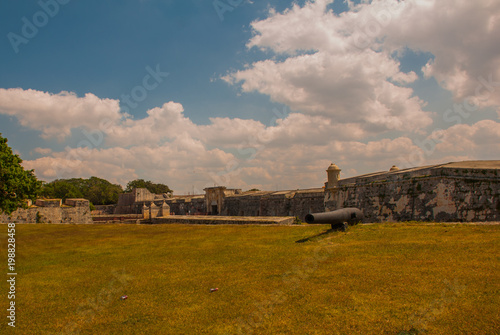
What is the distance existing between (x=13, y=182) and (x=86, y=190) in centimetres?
6244

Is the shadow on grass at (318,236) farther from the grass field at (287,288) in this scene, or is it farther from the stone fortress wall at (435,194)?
the stone fortress wall at (435,194)

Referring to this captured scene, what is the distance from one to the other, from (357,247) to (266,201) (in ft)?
74.6

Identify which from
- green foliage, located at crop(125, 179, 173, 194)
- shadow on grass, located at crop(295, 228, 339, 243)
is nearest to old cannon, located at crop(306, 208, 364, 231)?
shadow on grass, located at crop(295, 228, 339, 243)

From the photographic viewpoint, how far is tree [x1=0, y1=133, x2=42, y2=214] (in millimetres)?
17500

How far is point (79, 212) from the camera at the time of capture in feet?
107

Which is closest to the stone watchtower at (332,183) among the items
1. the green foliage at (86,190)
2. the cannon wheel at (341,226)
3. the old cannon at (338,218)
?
the old cannon at (338,218)

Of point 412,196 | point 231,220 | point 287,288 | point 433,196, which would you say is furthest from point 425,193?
point 231,220

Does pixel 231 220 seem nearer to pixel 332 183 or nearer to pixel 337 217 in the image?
pixel 332 183

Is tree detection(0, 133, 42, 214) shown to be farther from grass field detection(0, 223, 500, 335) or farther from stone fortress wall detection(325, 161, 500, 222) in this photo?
stone fortress wall detection(325, 161, 500, 222)

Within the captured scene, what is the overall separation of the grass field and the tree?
10.1m

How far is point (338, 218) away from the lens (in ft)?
33.0

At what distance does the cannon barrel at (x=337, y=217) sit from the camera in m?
9.27

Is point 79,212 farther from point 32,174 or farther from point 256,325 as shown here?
point 256,325

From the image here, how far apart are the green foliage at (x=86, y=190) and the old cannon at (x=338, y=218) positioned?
6526 centimetres
